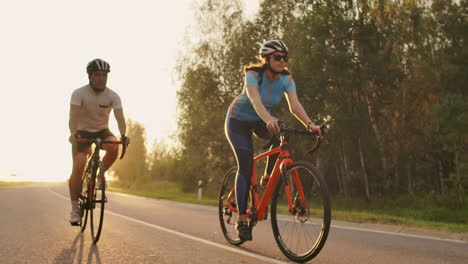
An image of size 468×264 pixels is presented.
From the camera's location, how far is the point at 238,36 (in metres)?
28.8

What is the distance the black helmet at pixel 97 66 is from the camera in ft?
19.9

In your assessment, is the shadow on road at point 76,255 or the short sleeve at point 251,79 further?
the short sleeve at point 251,79

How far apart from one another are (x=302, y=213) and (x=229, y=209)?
157 cm

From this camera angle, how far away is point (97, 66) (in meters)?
6.05

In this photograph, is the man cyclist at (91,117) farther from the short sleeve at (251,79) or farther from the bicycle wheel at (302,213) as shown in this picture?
the bicycle wheel at (302,213)

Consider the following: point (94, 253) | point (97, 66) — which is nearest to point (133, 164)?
point (97, 66)

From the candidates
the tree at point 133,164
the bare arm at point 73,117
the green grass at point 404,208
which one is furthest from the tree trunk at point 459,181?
the tree at point 133,164

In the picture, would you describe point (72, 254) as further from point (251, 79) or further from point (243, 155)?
point (251, 79)

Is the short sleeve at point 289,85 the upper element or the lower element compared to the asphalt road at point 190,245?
upper

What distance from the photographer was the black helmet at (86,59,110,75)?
6.05 meters

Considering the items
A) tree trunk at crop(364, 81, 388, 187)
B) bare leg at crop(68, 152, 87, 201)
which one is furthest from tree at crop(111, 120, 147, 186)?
bare leg at crop(68, 152, 87, 201)

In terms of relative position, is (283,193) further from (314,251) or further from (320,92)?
(320,92)

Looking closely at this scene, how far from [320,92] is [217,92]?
24.0ft

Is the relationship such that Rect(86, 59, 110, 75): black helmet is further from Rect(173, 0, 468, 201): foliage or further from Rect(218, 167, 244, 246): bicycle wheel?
Rect(173, 0, 468, 201): foliage
